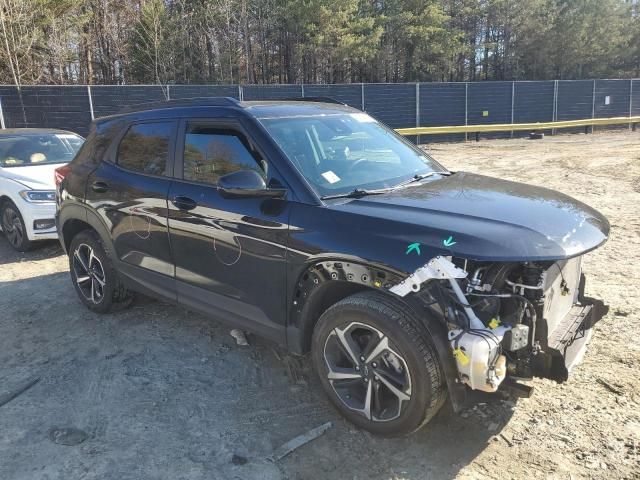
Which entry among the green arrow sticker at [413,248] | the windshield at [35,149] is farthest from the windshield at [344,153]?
the windshield at [35,149]

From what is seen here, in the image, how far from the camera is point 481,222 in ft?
9.29

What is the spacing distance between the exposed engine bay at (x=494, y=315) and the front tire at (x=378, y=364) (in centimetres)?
15

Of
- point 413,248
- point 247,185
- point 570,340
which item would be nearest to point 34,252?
point 247,185

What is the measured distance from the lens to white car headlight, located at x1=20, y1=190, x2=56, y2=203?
7.13 m

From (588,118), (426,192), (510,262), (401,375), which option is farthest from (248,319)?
(588,118)

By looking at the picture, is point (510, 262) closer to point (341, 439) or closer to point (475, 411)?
point (475, 411)

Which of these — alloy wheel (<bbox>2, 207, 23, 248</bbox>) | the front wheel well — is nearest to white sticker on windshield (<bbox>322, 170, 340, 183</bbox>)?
the front wheel well

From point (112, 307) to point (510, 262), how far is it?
3708 millimetres

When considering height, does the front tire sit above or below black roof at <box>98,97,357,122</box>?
below

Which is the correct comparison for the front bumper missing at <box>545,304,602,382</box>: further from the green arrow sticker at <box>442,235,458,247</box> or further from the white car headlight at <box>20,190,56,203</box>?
the white car headlight at <box>20,190,56,203</box>

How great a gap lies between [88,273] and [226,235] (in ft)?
7.28

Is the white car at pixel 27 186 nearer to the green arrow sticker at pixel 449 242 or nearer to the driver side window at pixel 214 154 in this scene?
the driver side window at pixel 214 154

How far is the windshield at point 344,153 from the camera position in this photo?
137 inches

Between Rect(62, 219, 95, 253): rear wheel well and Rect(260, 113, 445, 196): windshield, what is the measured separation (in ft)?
8.31
